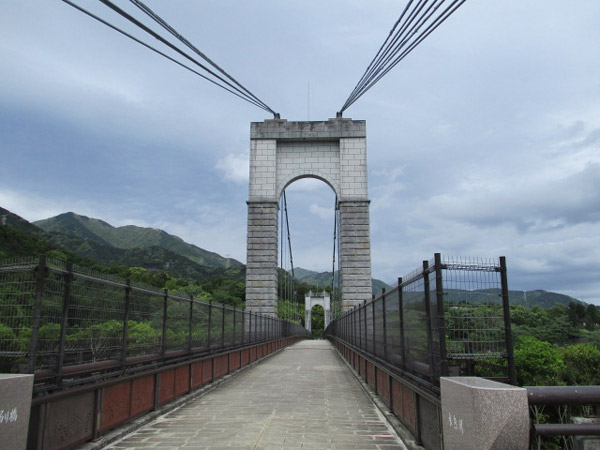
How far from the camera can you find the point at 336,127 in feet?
104

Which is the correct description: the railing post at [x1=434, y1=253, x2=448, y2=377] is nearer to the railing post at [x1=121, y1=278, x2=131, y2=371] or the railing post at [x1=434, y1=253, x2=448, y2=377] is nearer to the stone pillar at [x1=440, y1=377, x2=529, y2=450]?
the stone pillar at [x1=440, y1=377, x2=529, y2=450]

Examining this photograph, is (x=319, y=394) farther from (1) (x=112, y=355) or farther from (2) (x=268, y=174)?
(2) (x=268, y=174)

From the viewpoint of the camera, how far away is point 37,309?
14.9ft

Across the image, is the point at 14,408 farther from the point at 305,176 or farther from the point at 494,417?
the point at 305,176

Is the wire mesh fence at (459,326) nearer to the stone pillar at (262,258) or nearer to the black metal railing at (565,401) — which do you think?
the black metal railing at (565,401)

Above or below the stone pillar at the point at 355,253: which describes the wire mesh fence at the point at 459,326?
below

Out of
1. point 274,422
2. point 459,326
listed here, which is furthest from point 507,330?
point 274,422

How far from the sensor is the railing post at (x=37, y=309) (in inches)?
175

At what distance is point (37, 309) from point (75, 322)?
2.98 feet

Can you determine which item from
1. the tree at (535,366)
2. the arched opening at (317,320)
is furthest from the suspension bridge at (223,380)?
the arched opening at (317,320)

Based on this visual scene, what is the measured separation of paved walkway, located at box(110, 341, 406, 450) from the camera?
563cm

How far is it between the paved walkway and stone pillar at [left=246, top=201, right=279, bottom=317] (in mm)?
18269

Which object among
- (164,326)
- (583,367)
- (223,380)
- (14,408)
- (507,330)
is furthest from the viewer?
(583,367)

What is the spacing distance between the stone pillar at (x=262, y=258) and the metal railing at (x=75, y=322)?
2005 cm
